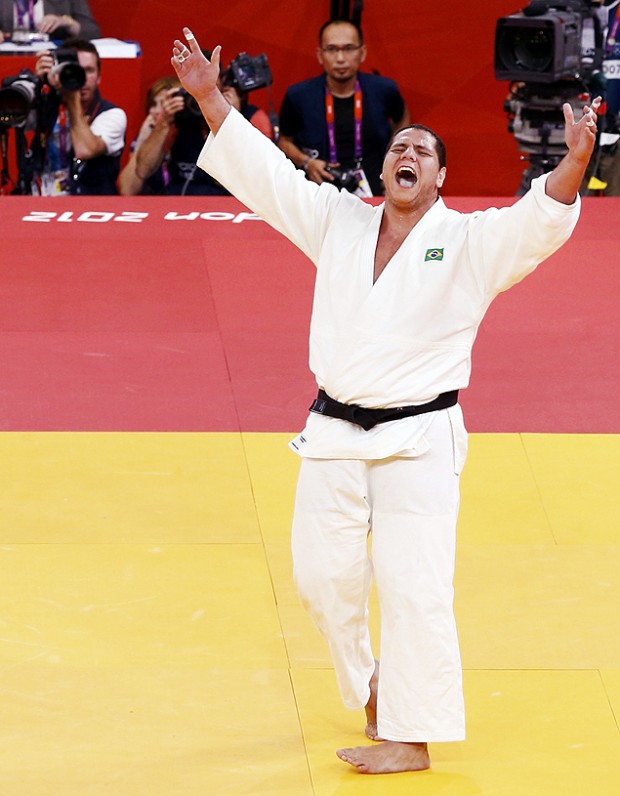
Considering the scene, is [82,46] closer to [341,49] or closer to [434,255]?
[341,49]

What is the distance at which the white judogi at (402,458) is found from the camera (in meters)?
4.10

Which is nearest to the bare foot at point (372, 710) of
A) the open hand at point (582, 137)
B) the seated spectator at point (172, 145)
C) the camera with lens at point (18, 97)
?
the open hand at point (582, 137)

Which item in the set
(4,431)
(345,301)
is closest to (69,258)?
(4,431)

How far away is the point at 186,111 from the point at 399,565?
6.87 meters

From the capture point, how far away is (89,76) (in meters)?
10.2

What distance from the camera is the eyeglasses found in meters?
10.3

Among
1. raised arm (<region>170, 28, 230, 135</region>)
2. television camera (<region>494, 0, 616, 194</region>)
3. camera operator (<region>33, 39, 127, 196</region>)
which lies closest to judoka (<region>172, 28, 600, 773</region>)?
raised arm (<region>170, 28, 230, 135</region>)

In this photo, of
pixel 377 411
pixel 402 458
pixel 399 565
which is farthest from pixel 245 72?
pixel 399 565

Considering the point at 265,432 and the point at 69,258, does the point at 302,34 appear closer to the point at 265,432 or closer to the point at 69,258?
the point at 69,258

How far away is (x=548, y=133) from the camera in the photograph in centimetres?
977

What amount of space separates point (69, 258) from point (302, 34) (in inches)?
182

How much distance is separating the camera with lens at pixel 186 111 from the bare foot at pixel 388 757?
6693mm

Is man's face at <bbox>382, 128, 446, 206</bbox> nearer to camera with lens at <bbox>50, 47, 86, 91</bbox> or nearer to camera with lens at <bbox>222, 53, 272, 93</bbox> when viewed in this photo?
camera with lens at <bbox>50, 47, 86, 91</bbox>

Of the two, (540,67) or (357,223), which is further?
(540,67)
